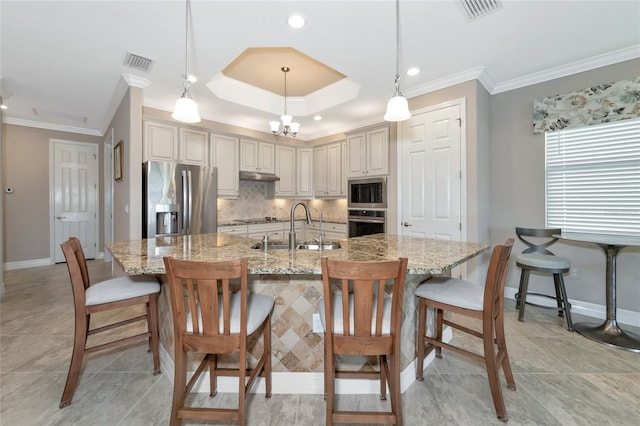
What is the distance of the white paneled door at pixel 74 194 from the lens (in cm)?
518

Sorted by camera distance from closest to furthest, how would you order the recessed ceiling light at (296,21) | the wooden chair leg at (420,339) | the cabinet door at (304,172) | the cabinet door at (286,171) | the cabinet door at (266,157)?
1. the wooden chair leg at (420,339)
2. the recessed ceiling light at (296,21)
3. the cabinet door at (266,157)
4. the cabinet door at (286,171)
5. the cabinet door at (304,172)

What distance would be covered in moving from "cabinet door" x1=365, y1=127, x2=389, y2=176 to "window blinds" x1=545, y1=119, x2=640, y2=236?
1.87 meters

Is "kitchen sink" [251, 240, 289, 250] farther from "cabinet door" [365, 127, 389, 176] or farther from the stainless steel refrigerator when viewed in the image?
"cabinet door" [365, 127, 389, 176]

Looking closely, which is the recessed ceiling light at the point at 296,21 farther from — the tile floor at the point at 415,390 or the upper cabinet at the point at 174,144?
the tile floor at the point at 415,390

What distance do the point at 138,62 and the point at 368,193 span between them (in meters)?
3.24

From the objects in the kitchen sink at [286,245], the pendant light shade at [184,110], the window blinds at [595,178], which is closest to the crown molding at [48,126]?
the pendant light shade at [184,110]

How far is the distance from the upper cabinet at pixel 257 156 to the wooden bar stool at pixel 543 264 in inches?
152

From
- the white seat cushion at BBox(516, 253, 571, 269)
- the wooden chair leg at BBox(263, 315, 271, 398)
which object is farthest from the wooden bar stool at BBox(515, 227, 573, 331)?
the wooden chair leg at BBox(263, 315, 271, 398)

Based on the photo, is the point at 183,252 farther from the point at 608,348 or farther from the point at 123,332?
the point at 608,348

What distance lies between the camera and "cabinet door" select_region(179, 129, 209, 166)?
3.90 m

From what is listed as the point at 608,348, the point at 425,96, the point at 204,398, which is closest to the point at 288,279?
the point at 204,398

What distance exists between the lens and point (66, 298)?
3.38 metres

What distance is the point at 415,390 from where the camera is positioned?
1.73m

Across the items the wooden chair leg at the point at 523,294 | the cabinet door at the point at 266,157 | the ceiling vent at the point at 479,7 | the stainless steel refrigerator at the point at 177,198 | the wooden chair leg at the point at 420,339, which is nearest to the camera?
the wooden chair leg at the point at 420,339
